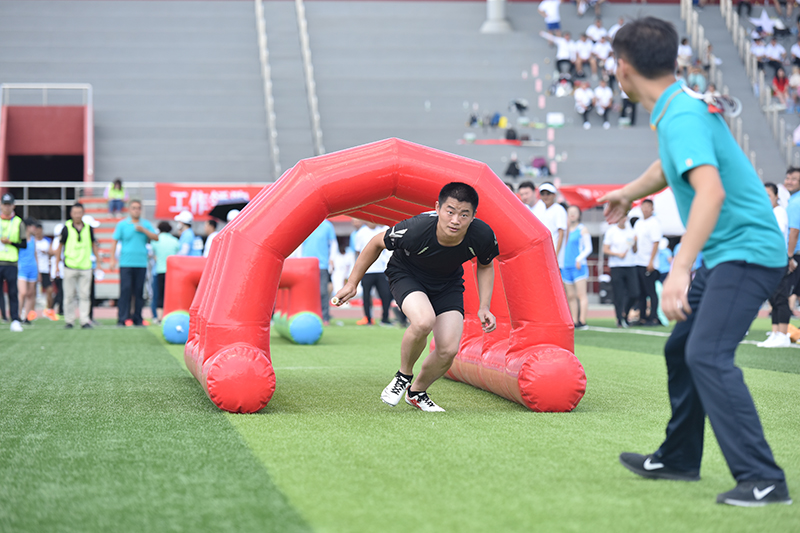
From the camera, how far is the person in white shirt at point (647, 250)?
13.2 metres

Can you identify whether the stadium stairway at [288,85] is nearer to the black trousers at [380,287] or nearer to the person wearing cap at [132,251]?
the black trousers at [380,287]

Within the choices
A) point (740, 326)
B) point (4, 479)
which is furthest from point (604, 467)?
point (4, 479)

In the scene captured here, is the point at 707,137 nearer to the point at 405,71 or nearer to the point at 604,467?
the point at 604,467

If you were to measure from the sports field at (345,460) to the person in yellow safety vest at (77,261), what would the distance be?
550 centimetres

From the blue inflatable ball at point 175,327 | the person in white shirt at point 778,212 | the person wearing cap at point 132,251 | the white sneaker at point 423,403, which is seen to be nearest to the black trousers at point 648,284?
the person in white shirt at point 778,212

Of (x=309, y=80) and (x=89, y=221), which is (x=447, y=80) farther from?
(x=89, y=221)

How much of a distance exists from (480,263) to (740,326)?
2.26m

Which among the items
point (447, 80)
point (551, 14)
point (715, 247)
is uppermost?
point (551, 14)

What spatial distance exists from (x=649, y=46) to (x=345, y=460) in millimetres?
2175

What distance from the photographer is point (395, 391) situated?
541cm

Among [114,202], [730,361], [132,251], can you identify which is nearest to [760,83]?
[114,202]

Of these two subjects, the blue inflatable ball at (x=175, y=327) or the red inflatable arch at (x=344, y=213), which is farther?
the blue inflatable ball at (x=175, y=327)

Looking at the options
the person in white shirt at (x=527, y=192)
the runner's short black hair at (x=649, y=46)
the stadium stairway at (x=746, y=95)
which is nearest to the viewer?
the runner's short black hair at (x=649, y=46)

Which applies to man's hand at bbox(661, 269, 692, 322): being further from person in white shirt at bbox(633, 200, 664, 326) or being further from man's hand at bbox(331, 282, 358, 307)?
person in white shirt at bbox(633, 200, 664, 326)
